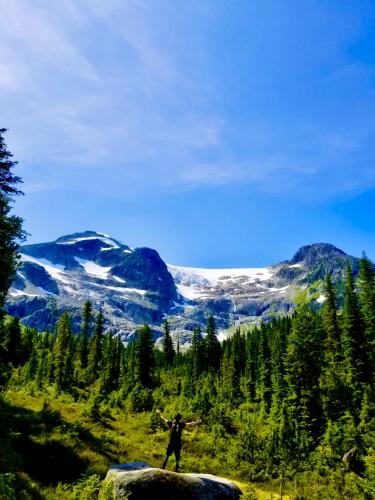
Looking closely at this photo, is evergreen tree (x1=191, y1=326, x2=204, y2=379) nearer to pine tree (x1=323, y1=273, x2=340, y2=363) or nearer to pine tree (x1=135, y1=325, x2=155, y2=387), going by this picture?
pine tree (x1=135, y1=325, x2=155, y2=387)

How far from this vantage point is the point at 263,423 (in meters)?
41.2

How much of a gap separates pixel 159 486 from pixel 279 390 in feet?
127

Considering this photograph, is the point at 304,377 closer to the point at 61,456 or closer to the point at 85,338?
the point at 61,456

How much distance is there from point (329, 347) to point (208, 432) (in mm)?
31386

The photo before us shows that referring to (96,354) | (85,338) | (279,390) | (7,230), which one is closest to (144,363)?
(96,354)

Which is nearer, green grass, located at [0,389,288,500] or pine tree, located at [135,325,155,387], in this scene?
green grass, located at [0,389,288,500]

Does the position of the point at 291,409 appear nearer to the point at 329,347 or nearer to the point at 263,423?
the point at 263,423

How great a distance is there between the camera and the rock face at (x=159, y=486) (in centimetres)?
1222

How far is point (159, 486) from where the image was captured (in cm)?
1253

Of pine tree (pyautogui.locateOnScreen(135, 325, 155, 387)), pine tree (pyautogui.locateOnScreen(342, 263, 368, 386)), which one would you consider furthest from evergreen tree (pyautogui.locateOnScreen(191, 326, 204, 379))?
pine tree (pyautogui.locateOnScreen(342, 263, 368, 386))

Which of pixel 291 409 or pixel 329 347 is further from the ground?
pixel 329 347

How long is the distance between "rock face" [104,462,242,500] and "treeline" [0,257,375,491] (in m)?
6.23

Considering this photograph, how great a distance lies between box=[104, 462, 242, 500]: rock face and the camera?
12.2 metres

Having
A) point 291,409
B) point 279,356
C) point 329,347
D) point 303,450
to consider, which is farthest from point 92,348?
point 303,450
